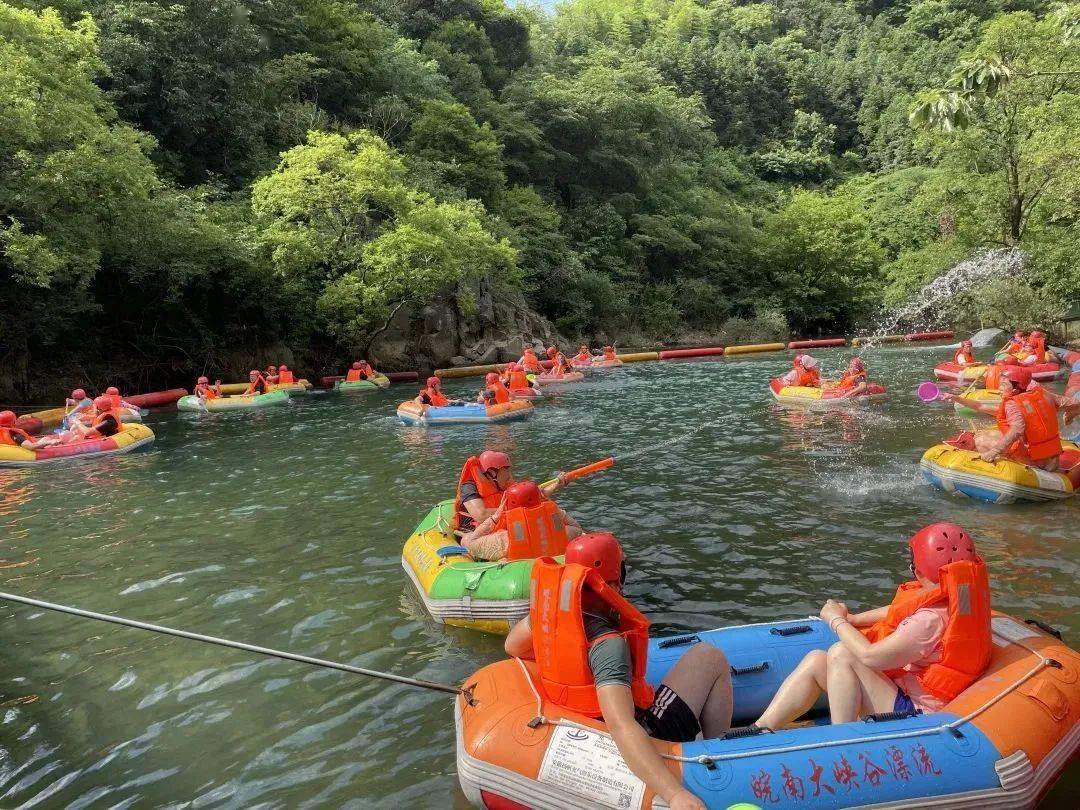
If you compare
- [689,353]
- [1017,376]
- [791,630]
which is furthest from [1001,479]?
[689,353]

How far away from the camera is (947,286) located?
30000 millimetres

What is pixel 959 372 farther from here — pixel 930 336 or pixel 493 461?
pixel 493 461

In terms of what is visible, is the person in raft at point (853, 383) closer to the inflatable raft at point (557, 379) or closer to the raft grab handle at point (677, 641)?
the inflatable raft at point (557, 379)

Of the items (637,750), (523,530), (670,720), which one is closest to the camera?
(637,750)

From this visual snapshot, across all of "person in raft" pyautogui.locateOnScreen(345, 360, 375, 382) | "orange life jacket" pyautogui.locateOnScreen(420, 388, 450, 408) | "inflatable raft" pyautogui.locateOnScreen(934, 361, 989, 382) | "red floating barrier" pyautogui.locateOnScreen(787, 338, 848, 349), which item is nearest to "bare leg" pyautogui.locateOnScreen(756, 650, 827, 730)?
"orange life jacket" pyautogui.locateOnScreen(420, 388, 450, 408)

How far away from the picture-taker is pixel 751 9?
68.8 meters

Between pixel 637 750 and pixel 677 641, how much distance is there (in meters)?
1.47

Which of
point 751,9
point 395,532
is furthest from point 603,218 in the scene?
point 751,9

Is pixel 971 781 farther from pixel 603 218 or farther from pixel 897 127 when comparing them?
pixel 897 127

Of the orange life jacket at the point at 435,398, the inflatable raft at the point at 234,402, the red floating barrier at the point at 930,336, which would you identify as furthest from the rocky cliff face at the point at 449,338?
the red floating barrier at the point at 930,336

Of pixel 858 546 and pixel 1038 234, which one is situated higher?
pixel 1038 234

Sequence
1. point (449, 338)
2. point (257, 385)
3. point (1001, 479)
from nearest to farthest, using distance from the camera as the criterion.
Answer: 1. point (1001, 479)
2. point (257, 385)
3. point (449, 338)

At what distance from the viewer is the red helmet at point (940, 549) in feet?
11.8

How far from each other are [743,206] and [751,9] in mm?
32378
